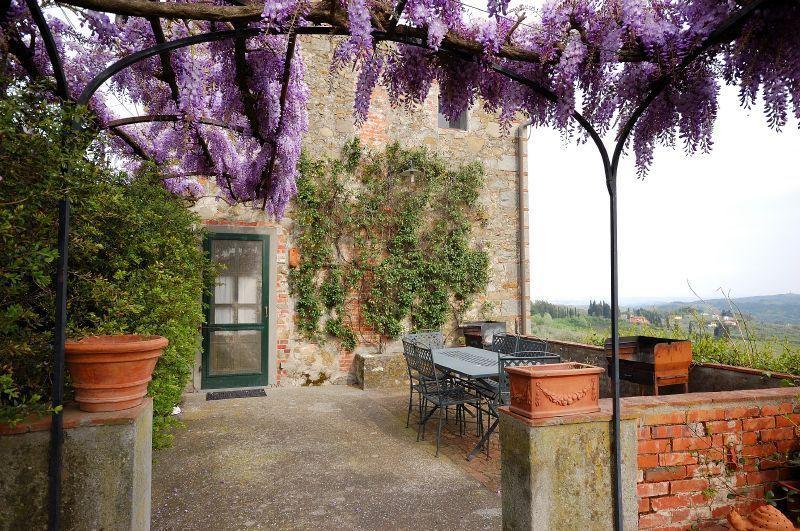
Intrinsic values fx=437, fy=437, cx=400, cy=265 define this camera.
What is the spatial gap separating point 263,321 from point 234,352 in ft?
1.80

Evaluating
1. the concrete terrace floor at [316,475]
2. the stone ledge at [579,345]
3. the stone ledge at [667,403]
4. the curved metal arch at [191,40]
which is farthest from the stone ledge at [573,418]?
the stone ledge at [579,345]

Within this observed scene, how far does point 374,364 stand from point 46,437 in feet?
15.0

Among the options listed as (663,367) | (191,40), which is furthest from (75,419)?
(663,367)

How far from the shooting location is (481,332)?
6.49 meters

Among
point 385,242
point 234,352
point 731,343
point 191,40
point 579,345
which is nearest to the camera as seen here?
point 191,40

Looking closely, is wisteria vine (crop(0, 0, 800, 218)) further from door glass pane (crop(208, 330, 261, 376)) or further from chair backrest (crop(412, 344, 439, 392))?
door glass pane (crop(208, 330, 261, 376))

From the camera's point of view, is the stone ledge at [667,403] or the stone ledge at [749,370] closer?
the stone ledge at [667,403]

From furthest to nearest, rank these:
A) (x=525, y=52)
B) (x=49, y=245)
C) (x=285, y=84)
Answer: (x=285, y=84) < (x=525, y=52) < (x=49, y=245)

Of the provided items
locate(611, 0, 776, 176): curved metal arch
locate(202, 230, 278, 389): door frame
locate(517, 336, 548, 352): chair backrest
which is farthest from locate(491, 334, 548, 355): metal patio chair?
locate(202, 230, 278, 389): door frame

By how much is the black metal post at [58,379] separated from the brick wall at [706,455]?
2406 millimetres

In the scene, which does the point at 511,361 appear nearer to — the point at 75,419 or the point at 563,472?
the point at 563,472

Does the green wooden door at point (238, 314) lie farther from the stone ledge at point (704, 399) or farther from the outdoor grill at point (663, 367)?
the stone ledge at point (704, 399)

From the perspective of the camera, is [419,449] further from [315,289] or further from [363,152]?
[363,152]

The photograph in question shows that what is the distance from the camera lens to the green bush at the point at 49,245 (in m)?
1.35
